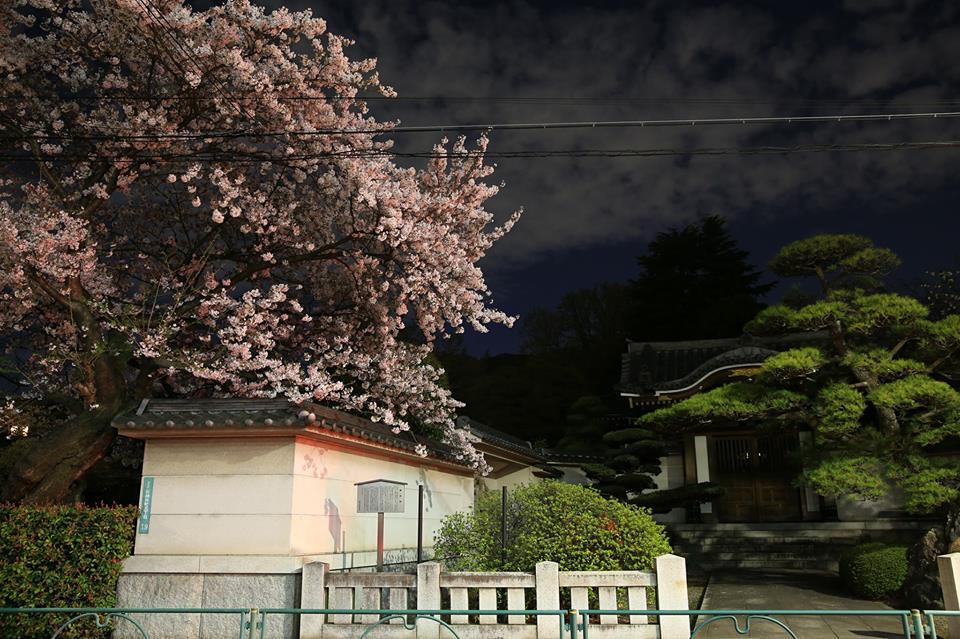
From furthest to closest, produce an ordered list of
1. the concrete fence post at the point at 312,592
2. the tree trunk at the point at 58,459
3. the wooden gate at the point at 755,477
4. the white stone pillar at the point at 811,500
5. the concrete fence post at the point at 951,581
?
1. the wooden gate at the point at 755,477
2. the white stone pillar at the point at 811,500
3. the tree trunk at the point at 58,459
4. the concrete fence post at the point at 951,581
5. the concrete fence post at the point at 312,592

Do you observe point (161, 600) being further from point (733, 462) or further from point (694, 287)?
point (694, 287)

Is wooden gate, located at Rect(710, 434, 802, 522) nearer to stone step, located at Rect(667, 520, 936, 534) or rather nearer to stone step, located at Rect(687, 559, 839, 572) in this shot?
stone step, located at Rect(667, 520, 936, 534)

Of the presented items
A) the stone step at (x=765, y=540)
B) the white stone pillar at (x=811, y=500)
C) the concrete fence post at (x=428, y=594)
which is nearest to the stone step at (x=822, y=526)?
the stone step at (x=765, y=540)

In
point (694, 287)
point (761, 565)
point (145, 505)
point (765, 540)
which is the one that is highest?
point (694, 287)

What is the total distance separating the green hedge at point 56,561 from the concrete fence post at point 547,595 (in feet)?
18.7

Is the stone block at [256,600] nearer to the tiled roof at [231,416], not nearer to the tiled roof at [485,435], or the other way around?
the tiled roof at [231,416]

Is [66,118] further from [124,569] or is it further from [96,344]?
[124,569]

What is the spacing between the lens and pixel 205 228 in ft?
46.6

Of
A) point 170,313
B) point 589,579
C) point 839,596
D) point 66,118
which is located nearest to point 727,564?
point 839,596

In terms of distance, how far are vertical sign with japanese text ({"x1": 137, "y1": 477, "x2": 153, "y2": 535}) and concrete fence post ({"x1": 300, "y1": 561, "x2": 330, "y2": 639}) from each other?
2487 millimetres

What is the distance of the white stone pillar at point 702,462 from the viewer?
21.0 meters

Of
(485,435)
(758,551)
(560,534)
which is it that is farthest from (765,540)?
(560,534)

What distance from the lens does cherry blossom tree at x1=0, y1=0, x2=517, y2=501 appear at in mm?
11125

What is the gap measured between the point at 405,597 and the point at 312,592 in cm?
124
